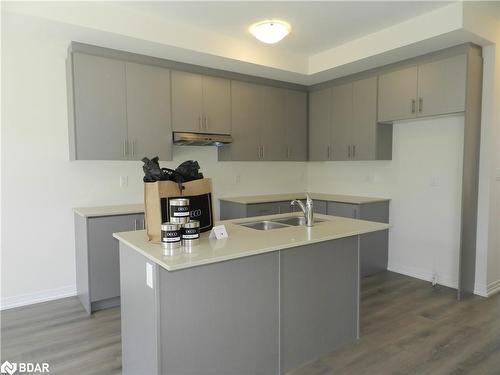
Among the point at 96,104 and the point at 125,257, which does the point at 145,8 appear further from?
the point at 125,257

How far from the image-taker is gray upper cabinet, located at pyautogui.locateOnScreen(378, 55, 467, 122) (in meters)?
3.36

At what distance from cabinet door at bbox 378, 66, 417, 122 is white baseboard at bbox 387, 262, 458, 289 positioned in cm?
176

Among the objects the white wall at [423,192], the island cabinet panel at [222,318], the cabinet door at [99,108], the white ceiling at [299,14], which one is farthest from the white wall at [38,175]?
the white wall at [423,192]

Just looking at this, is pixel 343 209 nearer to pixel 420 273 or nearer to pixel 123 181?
pixel 420 273

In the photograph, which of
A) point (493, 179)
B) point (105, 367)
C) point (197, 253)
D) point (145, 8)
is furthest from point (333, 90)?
point (105, 367)

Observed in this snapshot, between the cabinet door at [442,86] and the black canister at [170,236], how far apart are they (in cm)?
295

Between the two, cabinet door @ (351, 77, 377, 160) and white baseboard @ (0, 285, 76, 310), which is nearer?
white baseboard @ (0, 285, 76, 310)

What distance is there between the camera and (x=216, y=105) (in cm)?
411

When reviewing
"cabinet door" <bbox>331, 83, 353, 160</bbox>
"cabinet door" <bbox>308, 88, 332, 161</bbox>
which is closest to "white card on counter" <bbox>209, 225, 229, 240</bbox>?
"cabinet door" <bbox>331, 83, 353, 160</bbox>

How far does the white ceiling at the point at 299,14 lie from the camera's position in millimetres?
2959

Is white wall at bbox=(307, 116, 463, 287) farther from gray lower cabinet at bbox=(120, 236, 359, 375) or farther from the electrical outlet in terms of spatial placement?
the electrical outlet

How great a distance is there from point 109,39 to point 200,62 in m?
0.98

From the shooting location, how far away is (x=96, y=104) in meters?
3.35

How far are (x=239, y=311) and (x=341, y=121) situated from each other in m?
3.21
